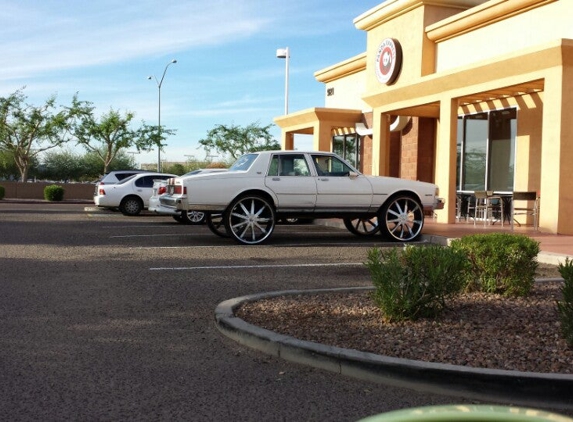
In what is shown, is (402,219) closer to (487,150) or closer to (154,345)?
(487,150)

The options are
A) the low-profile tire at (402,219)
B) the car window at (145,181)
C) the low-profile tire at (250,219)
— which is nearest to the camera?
the low-profile tire at (250,219)

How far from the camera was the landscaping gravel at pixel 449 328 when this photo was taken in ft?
17.5

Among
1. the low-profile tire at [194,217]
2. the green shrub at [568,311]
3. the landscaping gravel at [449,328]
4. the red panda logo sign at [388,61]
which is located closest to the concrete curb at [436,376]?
the landscaping gravel at [449,328]

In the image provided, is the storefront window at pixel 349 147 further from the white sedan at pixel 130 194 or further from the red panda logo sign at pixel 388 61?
the white sedan at pixel 130 194

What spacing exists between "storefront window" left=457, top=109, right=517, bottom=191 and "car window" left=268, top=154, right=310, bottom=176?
805 centimetres

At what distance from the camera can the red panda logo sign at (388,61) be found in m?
23.7

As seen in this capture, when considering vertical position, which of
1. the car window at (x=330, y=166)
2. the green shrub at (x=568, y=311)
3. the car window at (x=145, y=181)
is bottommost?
the green shrub at (x=568, y=311)

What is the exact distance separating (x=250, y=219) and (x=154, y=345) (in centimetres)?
812

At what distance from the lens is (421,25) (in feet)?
73.9

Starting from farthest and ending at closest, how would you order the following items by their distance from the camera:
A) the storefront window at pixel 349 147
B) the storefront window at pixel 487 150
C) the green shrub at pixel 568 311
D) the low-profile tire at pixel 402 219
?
the storefront window at pixel 349 147 < the storefront window at pixel 487 150 < the low-profile tire at pixel 402 219 < the green shrub at pixel 568 311

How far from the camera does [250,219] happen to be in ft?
46.5

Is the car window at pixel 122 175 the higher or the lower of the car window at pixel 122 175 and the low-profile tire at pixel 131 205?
the higher

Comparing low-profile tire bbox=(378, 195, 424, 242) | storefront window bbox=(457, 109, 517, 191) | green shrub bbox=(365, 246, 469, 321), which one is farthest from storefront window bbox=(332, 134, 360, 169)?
green shrub bbox=(365, 246, 469, 321)

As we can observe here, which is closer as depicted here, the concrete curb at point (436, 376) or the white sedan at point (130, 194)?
the concrete curb at point (436, 376)
